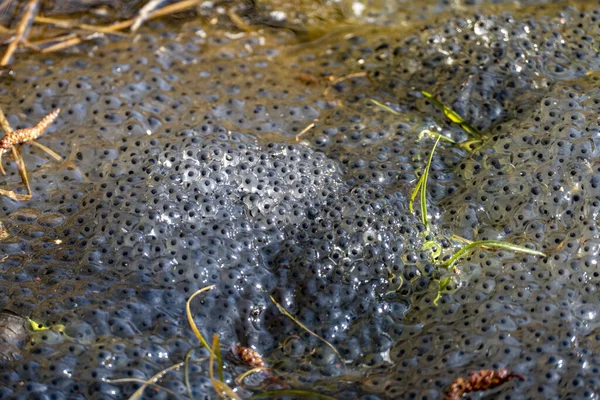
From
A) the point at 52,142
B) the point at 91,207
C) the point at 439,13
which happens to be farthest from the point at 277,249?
the point at 439,13

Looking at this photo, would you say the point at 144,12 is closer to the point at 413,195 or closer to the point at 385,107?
the point at 385,107

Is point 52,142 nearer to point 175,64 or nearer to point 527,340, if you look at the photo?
point 175,64

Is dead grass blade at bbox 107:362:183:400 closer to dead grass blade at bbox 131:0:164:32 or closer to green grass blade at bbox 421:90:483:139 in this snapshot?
green grass blade at bbox 421:90:483:139

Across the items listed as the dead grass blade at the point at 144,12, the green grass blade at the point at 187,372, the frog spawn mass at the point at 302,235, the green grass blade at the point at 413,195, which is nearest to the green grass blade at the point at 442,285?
the frog spawn mass at the point at 302,235

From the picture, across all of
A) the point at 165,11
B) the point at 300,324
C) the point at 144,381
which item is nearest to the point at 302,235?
the point at 300,324

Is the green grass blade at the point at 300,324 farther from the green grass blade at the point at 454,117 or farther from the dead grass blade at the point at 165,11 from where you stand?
the dead grass blade at the point at 165,11

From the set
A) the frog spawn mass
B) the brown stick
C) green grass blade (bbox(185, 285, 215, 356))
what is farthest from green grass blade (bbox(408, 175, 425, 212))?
the brown stick
